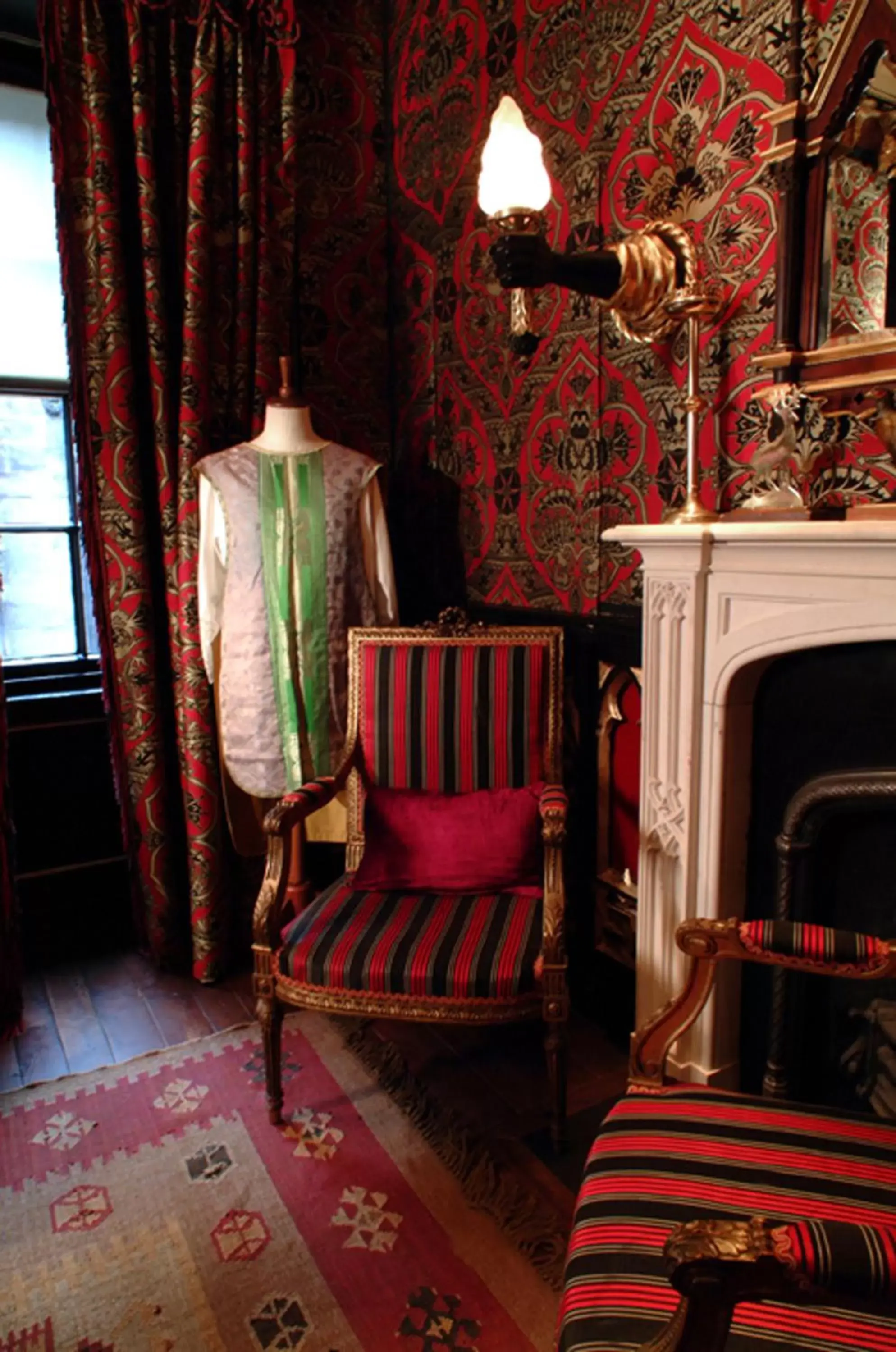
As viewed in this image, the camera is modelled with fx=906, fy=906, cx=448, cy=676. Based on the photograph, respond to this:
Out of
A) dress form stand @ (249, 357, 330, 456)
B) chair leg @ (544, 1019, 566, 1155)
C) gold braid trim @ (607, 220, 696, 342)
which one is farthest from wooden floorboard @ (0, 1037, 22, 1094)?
gold braid trim @ (607, 220, 696, 342)

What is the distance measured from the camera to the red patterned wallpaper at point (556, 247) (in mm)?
1653

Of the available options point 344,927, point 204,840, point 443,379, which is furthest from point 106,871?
point 443,379

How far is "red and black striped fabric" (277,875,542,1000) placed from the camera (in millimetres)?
1694

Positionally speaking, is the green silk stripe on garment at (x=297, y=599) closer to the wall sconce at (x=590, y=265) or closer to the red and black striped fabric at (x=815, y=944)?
the wall sconce at (x=590, y=265)

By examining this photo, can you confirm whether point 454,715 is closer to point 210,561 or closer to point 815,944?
point 210,561

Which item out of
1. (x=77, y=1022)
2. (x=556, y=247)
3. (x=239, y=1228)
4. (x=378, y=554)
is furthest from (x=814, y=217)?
(x=77, y=1022)

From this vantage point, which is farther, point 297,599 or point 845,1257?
point 297,599

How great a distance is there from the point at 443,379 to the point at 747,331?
1.11m

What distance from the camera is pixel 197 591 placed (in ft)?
7.89

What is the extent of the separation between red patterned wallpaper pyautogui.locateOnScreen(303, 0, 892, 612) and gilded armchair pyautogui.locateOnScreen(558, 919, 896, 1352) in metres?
0.85

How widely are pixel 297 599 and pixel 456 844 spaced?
77cm

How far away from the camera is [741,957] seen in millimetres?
1235

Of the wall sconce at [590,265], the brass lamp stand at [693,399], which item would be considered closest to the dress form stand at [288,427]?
the wall sconce at [590,265]

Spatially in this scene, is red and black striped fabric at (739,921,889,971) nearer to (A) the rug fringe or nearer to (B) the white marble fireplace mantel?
(B) the white marble fireplace mantel
